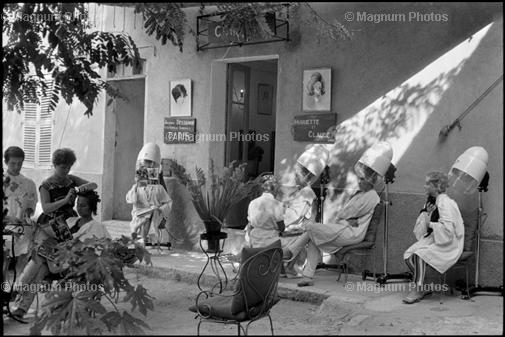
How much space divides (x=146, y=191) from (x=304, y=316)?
3336 millimetres

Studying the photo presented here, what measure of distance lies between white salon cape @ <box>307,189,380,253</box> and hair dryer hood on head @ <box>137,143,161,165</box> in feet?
8.95

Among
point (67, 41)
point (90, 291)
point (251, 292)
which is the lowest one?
point (90, 291)

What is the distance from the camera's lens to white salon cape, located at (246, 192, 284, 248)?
7.13 m

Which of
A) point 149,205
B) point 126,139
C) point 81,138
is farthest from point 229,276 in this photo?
point 81,138

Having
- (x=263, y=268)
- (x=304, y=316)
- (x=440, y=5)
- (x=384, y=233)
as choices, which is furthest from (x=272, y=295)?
(x=440, y=5)

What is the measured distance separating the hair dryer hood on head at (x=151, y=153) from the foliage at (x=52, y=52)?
6.70ft

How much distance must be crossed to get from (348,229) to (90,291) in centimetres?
298

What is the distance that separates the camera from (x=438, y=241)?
20.9 ft

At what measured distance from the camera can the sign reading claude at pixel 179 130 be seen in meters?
9.38

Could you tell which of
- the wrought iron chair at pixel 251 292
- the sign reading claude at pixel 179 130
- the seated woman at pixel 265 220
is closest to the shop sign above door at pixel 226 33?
the sign reading claude at pixel 179 130

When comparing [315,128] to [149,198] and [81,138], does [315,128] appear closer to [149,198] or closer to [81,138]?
[149,198]

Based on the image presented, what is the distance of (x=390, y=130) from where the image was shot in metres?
7.55

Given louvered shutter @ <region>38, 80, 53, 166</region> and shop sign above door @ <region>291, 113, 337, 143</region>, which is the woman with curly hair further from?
louvered shutter @ <region>38, 80, 53, 166</region>

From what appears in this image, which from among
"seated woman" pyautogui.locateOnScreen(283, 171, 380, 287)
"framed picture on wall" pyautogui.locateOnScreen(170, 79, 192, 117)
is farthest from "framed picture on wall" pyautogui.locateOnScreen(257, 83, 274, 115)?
"seated woman" pyautogui.locateOnScreen(283, 171, 380, 287)
